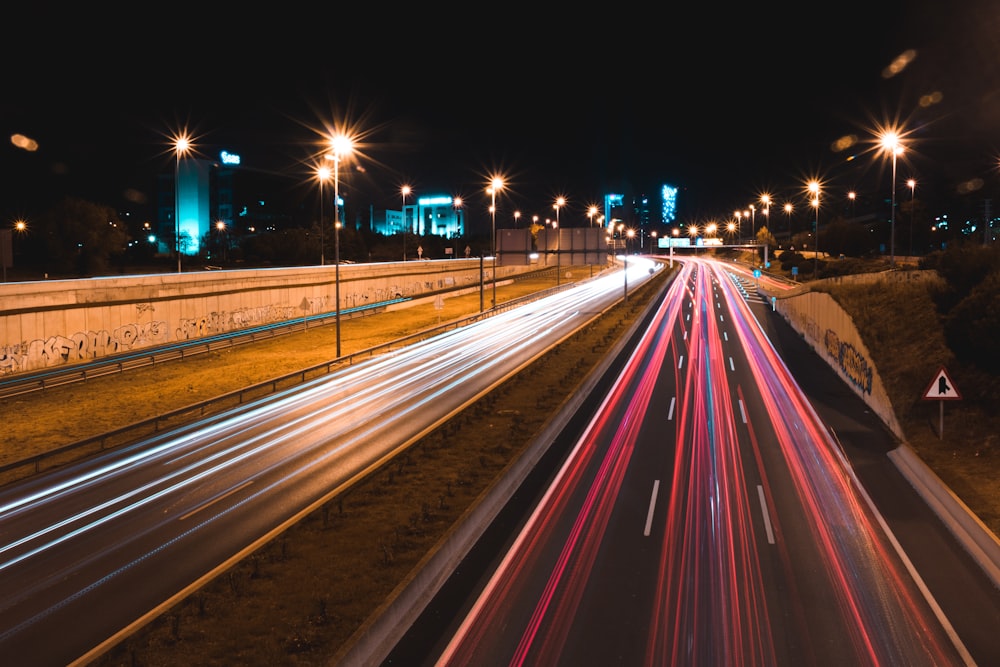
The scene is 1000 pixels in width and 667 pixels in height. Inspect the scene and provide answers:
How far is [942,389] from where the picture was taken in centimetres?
1908

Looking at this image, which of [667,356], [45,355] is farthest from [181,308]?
[667,356]

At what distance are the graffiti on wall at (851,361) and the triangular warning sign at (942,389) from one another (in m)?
7.80

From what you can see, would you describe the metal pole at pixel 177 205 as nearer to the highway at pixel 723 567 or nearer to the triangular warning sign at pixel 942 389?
the highway at pixel 723 567

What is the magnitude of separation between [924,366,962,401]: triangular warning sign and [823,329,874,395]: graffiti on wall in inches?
307

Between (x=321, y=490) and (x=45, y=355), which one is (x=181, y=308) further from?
(x=321, y=490)

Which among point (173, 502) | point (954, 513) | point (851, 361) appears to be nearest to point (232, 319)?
point (173, 502)

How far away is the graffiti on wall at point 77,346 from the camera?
34250mm

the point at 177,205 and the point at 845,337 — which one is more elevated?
the point at 177,205

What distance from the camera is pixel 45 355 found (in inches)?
1419

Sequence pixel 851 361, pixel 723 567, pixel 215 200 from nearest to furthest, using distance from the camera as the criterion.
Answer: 1. pixel 723 567
2. pixel 851 361
3. pixel 215 200

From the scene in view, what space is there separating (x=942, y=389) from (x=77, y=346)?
3895 centimetres

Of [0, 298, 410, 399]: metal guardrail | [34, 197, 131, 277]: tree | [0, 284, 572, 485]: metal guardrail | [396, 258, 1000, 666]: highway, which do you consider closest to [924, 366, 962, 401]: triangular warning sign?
[396, 258, 1000, 666]: highway

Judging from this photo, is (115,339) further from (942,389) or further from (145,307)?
(942,389)

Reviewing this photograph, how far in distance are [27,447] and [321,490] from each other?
39.3ft
